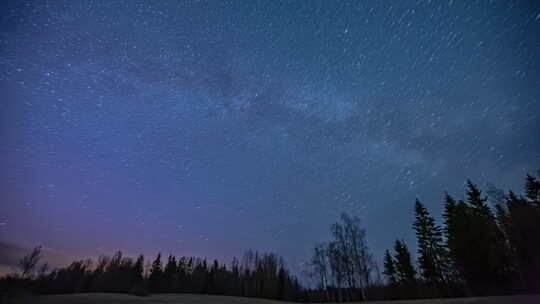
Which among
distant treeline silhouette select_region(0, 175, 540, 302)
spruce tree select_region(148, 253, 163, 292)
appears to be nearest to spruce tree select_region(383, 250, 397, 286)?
distant treeline silhouette select_region(0, 175, 540, 302)

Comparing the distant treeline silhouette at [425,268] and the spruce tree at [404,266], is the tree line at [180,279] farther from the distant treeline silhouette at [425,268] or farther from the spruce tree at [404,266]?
the spruce tree at [404,266]

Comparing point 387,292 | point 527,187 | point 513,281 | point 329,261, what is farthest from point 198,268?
point 527,187

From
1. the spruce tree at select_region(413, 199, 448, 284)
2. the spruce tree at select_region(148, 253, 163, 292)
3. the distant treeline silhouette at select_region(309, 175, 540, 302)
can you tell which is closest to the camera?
the distant treeline silhouette at select_region(309, 175, 540, 302)

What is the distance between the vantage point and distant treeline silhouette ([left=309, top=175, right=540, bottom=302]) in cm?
2756

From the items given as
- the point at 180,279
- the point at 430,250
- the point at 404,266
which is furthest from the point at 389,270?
the point at 180,279

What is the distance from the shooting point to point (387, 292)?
45625 mm

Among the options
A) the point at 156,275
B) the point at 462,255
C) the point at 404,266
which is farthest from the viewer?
the point at 156,275

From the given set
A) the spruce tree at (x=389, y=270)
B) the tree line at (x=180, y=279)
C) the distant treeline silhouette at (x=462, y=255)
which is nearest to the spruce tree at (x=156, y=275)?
the tree line at (x=180, y=279)

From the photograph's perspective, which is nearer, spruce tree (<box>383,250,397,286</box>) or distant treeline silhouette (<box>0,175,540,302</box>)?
distant treeline silhouette (<box>0,175,540,302</box>)

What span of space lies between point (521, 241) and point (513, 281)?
4.68 metres

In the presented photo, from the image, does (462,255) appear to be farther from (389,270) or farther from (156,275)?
(156,275)

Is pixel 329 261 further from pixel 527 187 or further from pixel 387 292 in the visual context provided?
pixel 527 187

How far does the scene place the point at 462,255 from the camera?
32.0m

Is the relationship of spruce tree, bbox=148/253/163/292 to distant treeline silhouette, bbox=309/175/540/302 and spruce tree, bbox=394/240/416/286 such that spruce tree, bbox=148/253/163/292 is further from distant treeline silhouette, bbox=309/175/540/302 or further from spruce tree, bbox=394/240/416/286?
spruce tree, bbox=394/240/416/286
